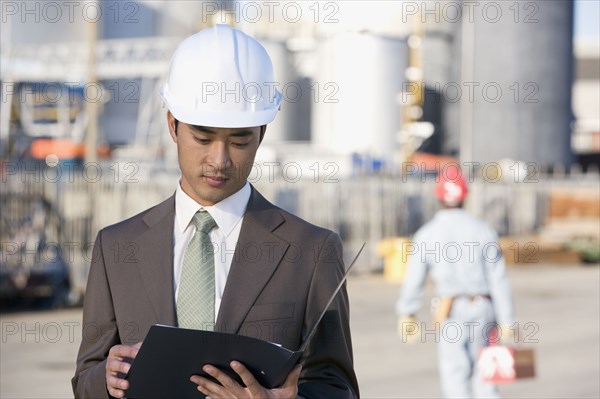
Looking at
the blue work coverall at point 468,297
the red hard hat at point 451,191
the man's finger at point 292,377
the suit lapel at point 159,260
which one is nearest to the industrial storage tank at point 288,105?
the red hard hat at point 451,191

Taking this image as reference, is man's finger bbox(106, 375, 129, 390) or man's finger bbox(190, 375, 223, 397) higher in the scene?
man's finger bbox(190, 375, 223, 397)

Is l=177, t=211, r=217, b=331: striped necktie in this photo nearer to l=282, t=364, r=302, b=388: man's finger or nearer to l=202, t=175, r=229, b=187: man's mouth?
l=202, t=175, r=229, b=187: man's mouth

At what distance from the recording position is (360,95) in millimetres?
49406

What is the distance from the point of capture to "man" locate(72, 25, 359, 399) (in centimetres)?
238

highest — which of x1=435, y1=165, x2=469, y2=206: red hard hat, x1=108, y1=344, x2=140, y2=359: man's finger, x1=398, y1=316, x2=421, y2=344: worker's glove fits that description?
x1=108, y1=344, x2=140, y2=359: man's finger

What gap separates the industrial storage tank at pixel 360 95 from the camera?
49.4 m

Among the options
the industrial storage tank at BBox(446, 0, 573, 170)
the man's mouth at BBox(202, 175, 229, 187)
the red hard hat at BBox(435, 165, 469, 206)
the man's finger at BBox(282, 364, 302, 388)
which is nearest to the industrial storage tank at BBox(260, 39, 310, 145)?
the industrial storage tank at BBox(446, 0, 573, 170)

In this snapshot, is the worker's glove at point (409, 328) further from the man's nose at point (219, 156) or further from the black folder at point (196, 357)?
the black folder at point (196, 357)

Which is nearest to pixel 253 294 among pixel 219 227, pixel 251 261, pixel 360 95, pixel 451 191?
pixel 251 261

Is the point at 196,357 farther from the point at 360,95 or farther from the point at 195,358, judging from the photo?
the point at 360,95

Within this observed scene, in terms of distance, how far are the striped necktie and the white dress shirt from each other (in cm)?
2

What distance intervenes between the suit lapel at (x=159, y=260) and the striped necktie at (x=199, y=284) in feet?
0.09

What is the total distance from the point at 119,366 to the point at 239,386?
28 cm

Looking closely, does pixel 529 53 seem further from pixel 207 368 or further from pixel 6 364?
pixel 207 368
